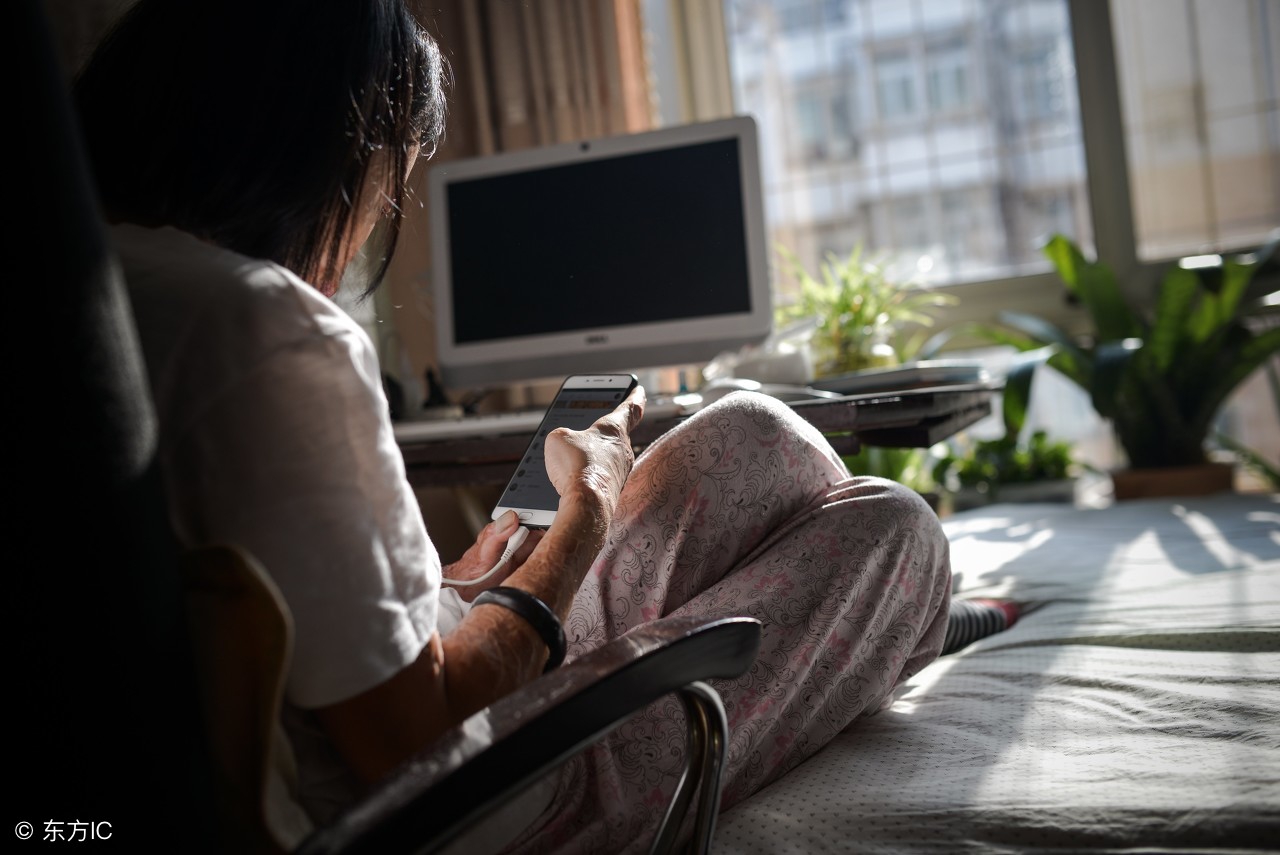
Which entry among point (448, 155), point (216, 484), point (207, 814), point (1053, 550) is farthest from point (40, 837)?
point (448, 155)

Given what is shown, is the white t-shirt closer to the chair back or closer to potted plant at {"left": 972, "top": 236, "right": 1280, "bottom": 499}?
the chair back

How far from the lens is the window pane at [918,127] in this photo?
2699 millimetres

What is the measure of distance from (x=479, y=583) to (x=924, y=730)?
0.39m

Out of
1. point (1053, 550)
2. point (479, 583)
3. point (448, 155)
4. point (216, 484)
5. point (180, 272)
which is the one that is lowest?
point (1053, 550)

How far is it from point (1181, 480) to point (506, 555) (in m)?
1.94

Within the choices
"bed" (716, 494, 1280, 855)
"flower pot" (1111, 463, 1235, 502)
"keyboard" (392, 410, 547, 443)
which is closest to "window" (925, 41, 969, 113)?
Answer: "flower pot" (1111, 463, 1235, 502)

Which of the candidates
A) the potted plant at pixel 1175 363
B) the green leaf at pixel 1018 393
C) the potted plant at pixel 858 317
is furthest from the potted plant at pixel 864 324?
the potted plant at pixel 1175 363

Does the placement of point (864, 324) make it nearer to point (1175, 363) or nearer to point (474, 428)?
point (1175, 363)

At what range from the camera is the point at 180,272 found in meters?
0.53

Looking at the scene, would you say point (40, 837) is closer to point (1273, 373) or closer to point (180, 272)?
point (180, 272)

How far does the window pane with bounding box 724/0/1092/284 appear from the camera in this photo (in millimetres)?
2699

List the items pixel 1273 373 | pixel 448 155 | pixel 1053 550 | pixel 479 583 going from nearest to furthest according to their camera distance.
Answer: pixel 479 583
pixel 1053 550
pixel 1273 373
pixel 448 155

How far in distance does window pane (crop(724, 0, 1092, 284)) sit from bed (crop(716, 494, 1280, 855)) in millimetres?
1567

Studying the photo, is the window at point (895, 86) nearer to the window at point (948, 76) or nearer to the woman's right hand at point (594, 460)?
the window at point (948, 76)
